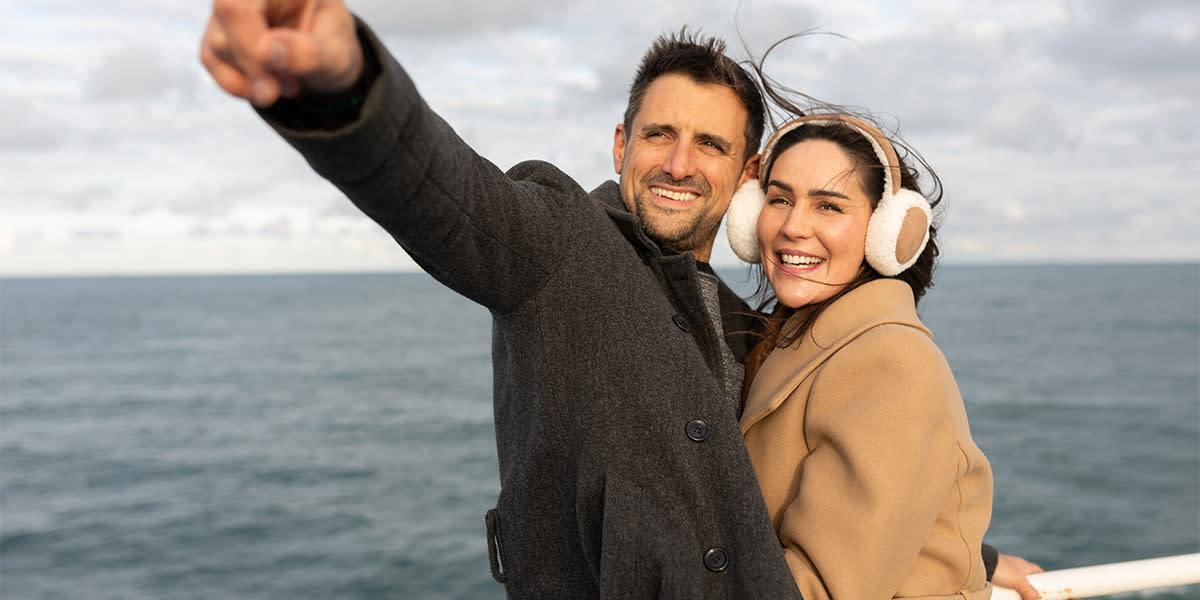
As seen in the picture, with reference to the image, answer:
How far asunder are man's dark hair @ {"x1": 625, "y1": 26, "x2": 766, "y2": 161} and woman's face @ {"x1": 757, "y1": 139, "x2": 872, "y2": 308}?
1.44ft

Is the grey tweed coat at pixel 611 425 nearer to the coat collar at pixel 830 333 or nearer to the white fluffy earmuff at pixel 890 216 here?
the coat collar at pixel 830 333

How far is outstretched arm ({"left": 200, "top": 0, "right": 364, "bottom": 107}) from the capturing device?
1.11 meters

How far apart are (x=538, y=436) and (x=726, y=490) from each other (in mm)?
499

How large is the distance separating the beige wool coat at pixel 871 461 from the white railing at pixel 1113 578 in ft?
0.71

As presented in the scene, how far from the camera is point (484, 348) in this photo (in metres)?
62.8

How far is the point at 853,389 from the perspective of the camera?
7.07 ft

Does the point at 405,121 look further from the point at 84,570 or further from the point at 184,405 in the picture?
the point at 184,405

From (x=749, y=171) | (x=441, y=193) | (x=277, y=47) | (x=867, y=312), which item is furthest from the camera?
(x=749, y=171)

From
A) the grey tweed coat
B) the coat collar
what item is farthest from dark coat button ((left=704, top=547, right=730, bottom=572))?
the coat collar

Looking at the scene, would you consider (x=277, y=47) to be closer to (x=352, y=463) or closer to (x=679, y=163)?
(x=679, y=163)

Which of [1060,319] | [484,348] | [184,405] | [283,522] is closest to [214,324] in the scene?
[484,348]

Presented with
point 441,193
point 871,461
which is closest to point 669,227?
point 871,461

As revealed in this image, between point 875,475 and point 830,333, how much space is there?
1.61ft

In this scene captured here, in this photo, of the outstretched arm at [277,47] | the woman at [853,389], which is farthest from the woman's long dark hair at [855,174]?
the outstretched arm at [277,47]
